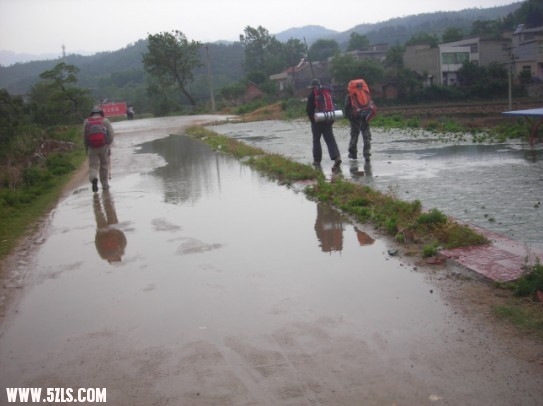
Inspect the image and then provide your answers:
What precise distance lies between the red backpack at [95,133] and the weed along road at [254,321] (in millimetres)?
3271

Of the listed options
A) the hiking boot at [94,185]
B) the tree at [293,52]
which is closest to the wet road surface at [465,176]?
the hiking boot at [94,185]

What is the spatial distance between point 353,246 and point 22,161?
12.3m

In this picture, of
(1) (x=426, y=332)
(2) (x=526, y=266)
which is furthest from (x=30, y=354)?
(2) (x=526, y=266)

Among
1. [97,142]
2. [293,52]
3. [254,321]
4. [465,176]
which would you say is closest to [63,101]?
[97,142]

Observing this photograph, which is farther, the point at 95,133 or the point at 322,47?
the point at 322,47

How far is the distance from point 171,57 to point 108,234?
5506cm

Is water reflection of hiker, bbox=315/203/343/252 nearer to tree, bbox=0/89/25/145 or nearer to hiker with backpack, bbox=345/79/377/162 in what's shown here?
hiker with backpack, bbox=345/79/377/162

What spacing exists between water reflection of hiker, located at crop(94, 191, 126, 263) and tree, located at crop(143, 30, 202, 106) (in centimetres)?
5247

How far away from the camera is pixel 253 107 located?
42.2 meters

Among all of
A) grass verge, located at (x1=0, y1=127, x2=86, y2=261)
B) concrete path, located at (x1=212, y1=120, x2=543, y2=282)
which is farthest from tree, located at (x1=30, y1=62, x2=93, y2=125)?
concrete path, located at (x1=212, y1=120, x2=543, y2=282)

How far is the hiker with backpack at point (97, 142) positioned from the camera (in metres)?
9.91

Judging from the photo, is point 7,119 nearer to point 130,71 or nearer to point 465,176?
point 465,176

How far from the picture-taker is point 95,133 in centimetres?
988

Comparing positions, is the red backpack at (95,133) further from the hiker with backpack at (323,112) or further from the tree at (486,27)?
the tree at (486,27)
